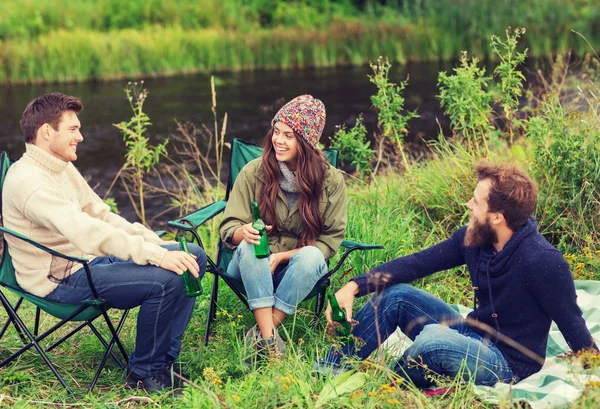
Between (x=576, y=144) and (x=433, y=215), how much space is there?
911 millimetres

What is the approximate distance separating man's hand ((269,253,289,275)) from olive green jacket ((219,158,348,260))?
114 millimetres

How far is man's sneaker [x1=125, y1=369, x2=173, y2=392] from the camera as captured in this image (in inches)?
124

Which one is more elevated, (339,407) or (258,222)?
(258,222)

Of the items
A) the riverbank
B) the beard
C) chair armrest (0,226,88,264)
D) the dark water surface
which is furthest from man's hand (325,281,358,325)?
the riverbank

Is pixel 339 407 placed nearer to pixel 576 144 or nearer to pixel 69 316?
pixel 69 316

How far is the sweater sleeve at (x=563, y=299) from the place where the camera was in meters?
2.77

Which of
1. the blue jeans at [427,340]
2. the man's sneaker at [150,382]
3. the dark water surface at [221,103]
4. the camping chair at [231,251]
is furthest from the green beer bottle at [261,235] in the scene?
the dark water surface at [221,103]

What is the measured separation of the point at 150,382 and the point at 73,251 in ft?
1.96

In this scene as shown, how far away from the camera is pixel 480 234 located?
297 centimetres

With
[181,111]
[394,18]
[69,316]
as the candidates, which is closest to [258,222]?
[69,316]

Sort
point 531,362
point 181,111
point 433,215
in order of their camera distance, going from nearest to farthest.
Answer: point 531,362 < point 433,215 < point 181,111

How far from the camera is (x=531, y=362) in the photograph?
2.96 m

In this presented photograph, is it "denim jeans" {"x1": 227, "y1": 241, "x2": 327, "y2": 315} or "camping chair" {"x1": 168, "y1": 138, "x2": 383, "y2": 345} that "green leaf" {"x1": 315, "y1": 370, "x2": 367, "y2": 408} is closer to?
"denim jeans" {"x1": 227, "y1": 241, "x2": 327, "y2": 315}

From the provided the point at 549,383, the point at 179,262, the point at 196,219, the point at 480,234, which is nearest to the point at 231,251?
the point at 196,219
